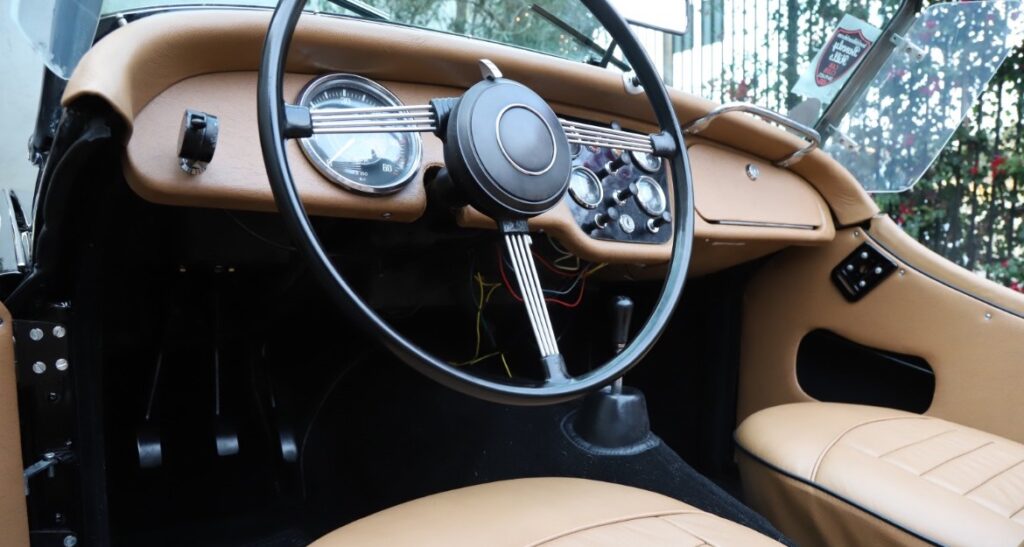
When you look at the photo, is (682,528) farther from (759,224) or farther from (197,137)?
(759,224)

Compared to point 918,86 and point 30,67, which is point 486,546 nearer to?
point 918,86

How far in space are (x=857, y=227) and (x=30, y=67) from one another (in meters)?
2.55

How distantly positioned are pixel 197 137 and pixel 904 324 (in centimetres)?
141

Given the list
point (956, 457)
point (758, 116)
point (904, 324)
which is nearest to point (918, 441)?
point (956, 457)

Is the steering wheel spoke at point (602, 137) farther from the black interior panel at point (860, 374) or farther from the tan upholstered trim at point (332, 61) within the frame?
the black interior panel at point (860, 374)

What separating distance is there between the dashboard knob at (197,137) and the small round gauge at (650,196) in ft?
2.37

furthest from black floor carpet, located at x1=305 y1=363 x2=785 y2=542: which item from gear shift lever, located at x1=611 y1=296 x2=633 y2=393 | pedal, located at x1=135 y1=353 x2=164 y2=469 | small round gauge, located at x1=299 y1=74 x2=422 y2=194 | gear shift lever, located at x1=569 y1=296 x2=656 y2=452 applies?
small round gauge, located at x1=299 y1=74 x2=422 y2=194

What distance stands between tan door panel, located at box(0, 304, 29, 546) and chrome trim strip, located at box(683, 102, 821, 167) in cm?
113

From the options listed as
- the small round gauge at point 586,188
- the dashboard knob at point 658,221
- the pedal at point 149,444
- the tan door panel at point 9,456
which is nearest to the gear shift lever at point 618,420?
the dashboard knob at point 658,221

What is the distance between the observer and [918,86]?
169 centimetres

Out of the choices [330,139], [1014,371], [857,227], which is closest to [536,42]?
[330,139]

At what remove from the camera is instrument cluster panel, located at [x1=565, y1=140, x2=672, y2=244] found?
111 cm

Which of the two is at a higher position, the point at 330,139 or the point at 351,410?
the point at 330,139

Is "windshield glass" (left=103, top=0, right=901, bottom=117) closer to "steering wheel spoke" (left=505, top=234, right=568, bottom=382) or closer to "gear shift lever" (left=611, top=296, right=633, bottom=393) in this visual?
"gear shift lever" (left=611, top=296, right=633, bottom=393)
